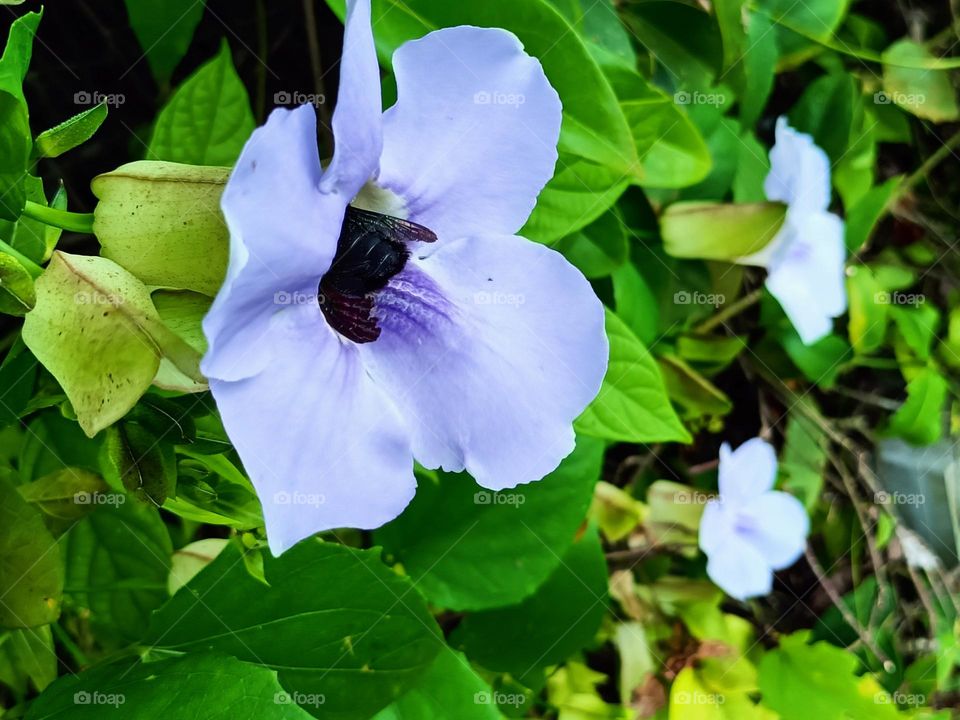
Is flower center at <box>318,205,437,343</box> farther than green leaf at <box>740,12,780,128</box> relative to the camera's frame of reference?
No

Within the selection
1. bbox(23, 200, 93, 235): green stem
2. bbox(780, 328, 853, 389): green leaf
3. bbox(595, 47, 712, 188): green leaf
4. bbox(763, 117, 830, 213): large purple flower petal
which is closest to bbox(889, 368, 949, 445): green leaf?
bbox(780, 328, 853, 389): green leaf

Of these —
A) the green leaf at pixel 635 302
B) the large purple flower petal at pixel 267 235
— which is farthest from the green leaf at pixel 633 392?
the large purple flower petal at pixel 267 235

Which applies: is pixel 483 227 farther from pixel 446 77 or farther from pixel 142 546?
pixel 142 546

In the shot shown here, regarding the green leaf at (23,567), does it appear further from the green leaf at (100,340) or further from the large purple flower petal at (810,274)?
the large purple flower petal at (810,274)

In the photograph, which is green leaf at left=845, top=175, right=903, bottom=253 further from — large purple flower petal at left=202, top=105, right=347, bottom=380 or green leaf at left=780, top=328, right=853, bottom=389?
large purple flower petal at left=202, top=105, right=347, bottom=380

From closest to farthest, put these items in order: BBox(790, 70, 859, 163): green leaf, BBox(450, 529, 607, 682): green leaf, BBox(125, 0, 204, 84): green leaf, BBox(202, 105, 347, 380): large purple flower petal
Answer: BBox(202, 105, 347, 380): large purple flower petal < BBox(125, 0, 204, 84): green leaf < BBox(450, 529, 607, 682): green leaf < BBox(790, 70, 859, 163): green leaf
